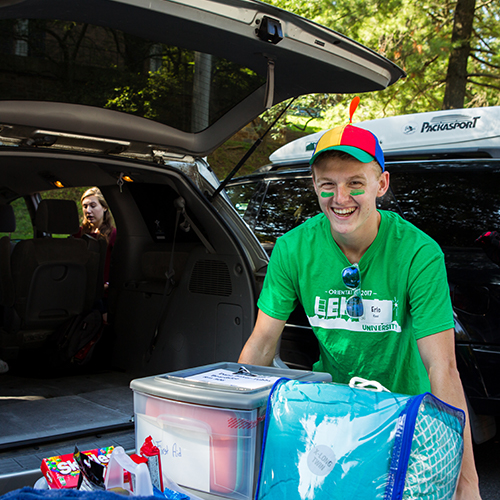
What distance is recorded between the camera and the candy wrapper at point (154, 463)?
159 cm

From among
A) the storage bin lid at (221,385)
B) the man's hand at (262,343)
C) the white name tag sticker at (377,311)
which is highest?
the white name tag sticker at (377,311)

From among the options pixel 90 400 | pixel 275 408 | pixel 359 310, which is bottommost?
pixel 90 400

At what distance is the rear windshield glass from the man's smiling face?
2.88 feet

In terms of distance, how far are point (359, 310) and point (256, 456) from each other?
2.12 ft

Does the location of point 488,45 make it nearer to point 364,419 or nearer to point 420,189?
point 420,189

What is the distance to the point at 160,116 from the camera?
110 inches

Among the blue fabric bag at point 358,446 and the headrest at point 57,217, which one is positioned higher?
the headrest at point 57,217

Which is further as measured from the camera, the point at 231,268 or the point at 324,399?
the point at 231,268

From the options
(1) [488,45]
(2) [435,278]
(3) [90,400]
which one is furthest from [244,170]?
(2) [435,278]

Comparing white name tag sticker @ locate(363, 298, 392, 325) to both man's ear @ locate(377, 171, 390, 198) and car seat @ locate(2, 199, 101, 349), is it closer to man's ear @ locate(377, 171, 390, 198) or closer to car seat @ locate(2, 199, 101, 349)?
man's ear @ locate(377, 171, 390, 198)

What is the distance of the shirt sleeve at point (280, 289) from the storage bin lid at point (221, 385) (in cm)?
27

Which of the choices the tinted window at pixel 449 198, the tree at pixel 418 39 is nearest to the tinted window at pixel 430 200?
the tinted window at pixel 449 198

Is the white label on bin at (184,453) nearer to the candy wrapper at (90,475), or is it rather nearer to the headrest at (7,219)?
the candy wrapper at (90,475)

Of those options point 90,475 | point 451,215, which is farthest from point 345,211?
point 451,215
